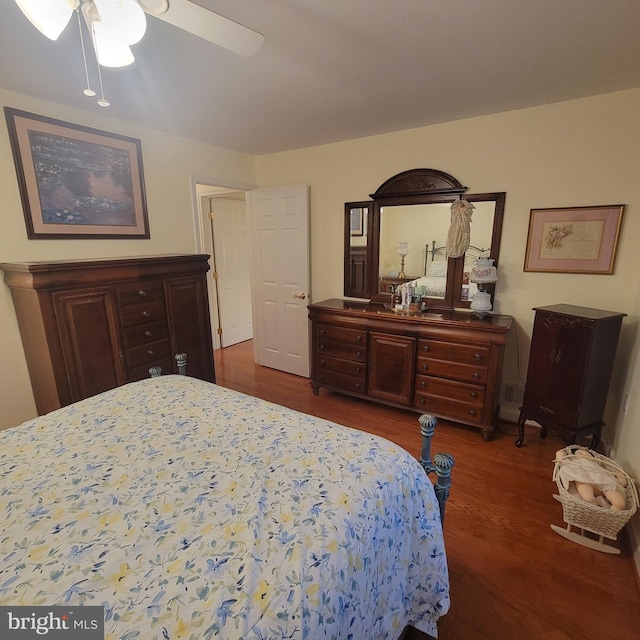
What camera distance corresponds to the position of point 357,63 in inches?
70.1

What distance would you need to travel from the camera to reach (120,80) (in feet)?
6.42

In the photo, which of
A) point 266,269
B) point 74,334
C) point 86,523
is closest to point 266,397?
point 266,269

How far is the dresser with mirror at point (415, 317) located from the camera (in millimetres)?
2551

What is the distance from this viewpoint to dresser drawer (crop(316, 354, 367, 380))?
10.0 ft

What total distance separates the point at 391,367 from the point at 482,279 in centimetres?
102

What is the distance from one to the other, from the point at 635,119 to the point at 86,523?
11.3 feet

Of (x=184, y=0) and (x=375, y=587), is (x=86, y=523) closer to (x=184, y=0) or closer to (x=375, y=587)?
(x=375, y=587)

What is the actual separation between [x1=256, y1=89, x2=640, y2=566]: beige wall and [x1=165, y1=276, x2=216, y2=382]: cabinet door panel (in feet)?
5.90

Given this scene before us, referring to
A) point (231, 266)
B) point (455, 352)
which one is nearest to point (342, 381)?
point (455, 352)

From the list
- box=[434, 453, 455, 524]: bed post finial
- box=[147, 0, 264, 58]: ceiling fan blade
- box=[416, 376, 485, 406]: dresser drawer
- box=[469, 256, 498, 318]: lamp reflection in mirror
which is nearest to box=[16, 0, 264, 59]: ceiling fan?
box=[147, 0, 264, 58]: ceiling fan blade

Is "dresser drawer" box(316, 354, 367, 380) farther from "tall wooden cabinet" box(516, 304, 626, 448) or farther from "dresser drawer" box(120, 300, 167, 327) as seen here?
"dresser drawer" box(120, 300, 167, 327)

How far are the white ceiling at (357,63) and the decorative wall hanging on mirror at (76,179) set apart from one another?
193 mm

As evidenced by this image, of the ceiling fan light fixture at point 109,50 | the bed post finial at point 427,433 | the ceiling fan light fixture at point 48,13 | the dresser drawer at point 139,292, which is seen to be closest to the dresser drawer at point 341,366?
the dresser drawer at point 139,292

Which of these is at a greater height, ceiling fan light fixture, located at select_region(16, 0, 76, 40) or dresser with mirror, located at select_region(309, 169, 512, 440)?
ceiling fan light fixture, located at select_region(16, 0, 76, 40)
